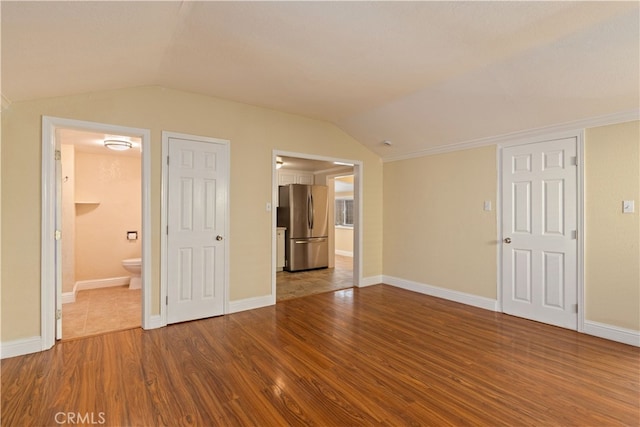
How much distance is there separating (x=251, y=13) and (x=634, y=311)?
4.31 metres

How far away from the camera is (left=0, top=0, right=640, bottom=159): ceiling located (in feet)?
6.64

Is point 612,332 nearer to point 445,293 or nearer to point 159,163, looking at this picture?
point 445,293

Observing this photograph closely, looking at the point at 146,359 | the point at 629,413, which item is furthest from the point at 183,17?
the point at 629,413

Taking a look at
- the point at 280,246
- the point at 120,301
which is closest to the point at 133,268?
the point at 120,301

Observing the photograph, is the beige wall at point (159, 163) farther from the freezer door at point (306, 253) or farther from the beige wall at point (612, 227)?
the beige wall at point (612, 227)

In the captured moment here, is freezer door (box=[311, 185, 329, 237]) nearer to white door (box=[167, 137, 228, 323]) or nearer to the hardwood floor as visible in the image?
white door (box=[167, 137, 228, 323])

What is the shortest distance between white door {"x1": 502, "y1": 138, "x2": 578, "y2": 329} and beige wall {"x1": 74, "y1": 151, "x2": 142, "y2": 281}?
19.7ft

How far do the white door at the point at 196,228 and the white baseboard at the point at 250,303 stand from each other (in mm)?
149

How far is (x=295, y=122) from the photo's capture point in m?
4.55

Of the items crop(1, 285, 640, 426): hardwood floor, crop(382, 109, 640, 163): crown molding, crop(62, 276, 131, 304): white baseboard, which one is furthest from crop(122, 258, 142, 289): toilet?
crop(382, 109, 640, 163): crown molding

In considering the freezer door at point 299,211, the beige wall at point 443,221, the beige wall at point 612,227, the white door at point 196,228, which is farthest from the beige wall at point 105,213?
the beige wall at point 612,227

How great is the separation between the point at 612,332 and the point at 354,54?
372cm

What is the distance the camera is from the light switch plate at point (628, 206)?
3031mm

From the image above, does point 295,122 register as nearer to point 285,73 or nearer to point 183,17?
point 285,73
